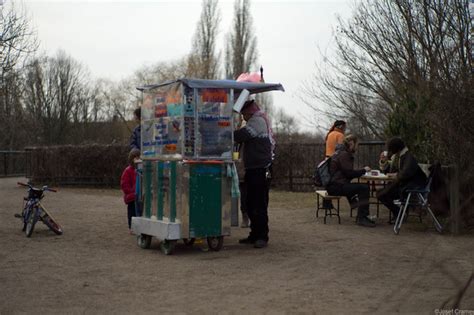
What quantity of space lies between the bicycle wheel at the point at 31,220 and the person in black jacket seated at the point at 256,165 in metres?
3.49

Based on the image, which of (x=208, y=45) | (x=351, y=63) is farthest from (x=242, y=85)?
(x=208, y=45)

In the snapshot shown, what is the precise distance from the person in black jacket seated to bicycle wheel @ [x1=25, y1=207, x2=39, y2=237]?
349cm

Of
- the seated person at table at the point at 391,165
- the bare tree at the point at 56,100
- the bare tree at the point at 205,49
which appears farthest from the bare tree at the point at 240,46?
the seated person at table at the point at 391,165

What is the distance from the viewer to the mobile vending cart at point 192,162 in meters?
7.58

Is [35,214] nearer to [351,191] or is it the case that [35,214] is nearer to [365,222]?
[351,191]

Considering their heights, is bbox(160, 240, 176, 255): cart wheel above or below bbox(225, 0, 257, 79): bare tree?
below

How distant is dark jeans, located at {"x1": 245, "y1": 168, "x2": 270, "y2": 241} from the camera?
810 centimetres

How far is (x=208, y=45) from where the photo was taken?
4178 cm

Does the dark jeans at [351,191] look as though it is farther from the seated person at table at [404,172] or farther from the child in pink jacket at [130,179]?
the child in pink jacket at [130,179]

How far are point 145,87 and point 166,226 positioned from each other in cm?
217

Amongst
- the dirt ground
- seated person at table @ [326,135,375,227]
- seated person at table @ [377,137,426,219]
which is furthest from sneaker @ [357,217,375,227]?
seated person at table @ [377,137,426,219]

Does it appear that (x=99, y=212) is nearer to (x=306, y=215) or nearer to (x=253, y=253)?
(x=306, y=215)

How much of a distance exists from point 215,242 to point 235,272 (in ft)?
4.85

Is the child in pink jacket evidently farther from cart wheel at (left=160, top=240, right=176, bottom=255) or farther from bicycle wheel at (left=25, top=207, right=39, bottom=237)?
cart wheel at (left=160, top=240, right=176, bottom=255)
